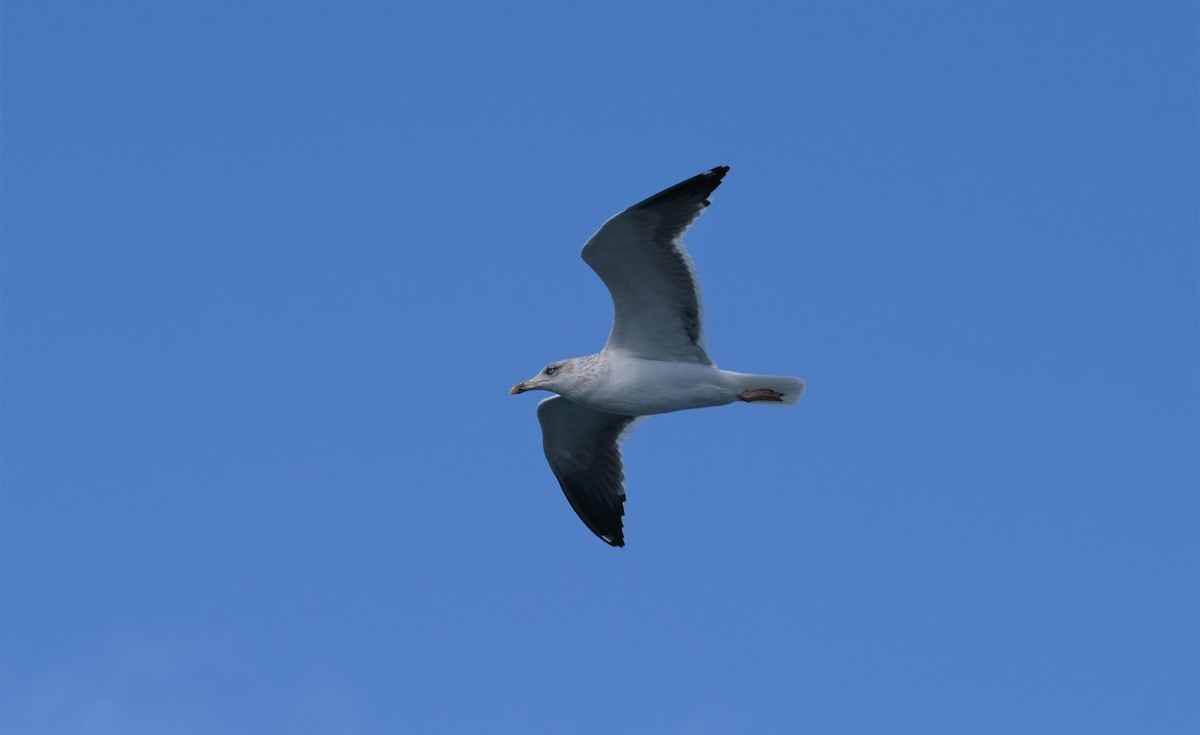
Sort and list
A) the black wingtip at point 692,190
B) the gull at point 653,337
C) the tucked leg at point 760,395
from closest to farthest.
Answer: 1. the black wingtip at point 692,190
2. the gull at point 653,337
3. the tucked leg at point 760,395

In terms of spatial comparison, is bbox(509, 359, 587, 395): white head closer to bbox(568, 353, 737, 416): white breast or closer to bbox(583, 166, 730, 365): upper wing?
bbox(568, 353, 737, 416): white breast

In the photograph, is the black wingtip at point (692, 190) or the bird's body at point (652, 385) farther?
the bird's body at point (652, 385)

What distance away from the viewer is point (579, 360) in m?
14.9

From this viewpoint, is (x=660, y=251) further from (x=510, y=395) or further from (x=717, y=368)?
(x=510, y=395)

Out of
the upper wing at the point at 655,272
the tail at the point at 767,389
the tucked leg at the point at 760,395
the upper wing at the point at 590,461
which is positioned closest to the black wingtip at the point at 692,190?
the upper wing at the point at 655,272

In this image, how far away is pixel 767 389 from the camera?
14.7m

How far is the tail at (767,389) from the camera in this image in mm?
14555

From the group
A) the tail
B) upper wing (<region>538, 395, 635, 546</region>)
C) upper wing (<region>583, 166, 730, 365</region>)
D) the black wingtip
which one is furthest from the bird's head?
the black wingtip

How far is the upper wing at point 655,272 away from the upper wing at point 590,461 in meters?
1.78

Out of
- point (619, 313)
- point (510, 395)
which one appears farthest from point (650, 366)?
point (510, 395)

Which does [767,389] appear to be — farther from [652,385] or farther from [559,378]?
[559,378]

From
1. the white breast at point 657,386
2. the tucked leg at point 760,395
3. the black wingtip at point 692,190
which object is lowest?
the tucked leg at point 760,395

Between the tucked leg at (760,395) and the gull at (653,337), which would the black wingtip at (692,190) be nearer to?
the gull at (653,337)

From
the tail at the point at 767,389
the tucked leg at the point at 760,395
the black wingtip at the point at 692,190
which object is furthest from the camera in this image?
the tucked leg at the point at 760,395
